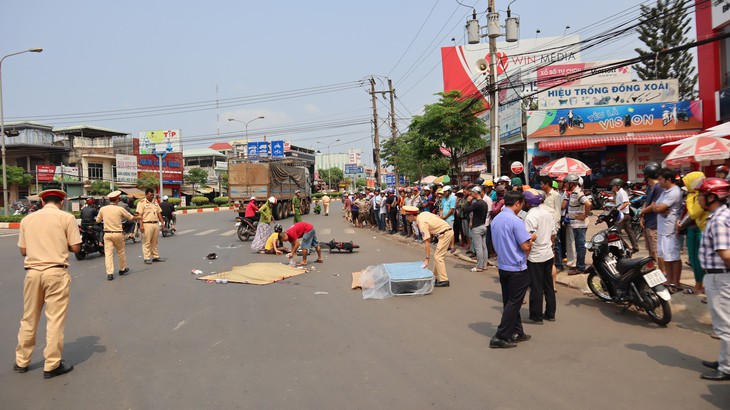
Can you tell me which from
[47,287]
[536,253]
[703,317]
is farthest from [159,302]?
[703,317]

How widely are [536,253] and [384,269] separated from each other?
3.02 meters

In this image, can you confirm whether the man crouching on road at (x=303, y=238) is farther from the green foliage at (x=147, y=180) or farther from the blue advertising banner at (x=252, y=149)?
the blue advertising banner at (x=252, y=149)

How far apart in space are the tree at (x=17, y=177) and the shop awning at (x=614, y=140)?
41.7 m

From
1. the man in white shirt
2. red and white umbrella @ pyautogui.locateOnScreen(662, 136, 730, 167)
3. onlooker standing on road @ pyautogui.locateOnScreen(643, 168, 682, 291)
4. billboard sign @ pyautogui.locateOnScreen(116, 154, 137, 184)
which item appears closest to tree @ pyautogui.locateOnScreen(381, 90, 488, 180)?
red and white umbrella @ pyautogui.locateOnScreen(662, 136, 730, 167)

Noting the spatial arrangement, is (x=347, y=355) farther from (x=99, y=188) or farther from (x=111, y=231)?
(x=99, y=188)

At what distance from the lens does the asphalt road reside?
377 cm

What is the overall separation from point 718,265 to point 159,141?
53.1m

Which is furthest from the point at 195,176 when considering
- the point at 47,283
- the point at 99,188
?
the point at 47,283

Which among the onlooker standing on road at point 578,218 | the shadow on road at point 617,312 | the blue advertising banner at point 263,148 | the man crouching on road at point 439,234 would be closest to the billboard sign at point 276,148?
the blue advertising banner at point 263,148

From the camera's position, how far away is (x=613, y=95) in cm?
2348

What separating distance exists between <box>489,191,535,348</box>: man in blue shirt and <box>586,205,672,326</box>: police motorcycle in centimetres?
163

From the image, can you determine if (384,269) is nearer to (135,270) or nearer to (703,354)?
(703,354)

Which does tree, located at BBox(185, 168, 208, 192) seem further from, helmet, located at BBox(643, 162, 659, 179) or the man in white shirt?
helmet, located at BBox(643, 162, 659, 179)

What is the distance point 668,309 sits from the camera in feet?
17.7
